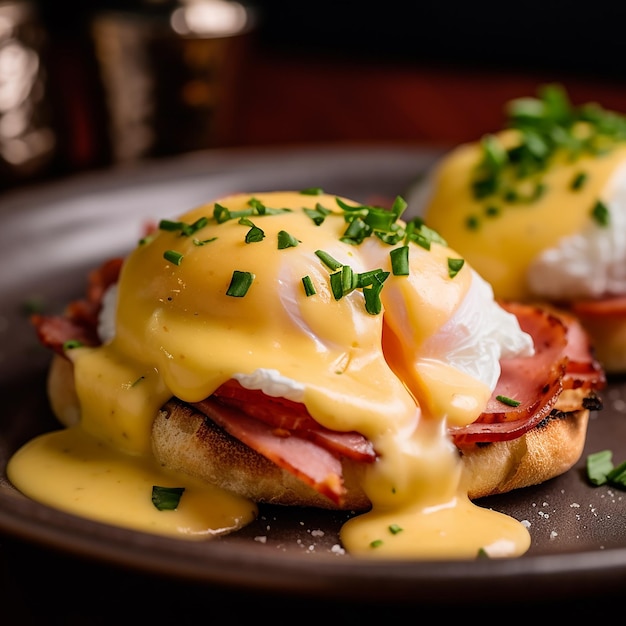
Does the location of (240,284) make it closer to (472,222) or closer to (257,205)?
(257,205)

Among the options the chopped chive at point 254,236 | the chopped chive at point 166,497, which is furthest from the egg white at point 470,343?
the chopped chive at point 166,497

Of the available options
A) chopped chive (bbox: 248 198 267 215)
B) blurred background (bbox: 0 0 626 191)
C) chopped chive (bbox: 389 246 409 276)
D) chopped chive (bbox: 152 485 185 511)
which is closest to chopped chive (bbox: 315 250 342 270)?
chopped chive (bbox: 389 246 409 276)

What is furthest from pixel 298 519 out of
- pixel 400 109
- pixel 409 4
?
pixel 409 4

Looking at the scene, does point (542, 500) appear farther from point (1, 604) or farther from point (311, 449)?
point (1, 604)

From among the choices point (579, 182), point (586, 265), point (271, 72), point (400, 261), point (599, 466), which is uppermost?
point (400, 261)

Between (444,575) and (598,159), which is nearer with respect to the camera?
(444,575)

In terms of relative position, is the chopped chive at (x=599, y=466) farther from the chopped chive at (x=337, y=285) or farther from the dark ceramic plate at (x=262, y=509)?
the chopped chive at (x=337, y=285)

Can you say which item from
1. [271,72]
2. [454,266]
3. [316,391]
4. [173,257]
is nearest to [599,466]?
[454,266]
